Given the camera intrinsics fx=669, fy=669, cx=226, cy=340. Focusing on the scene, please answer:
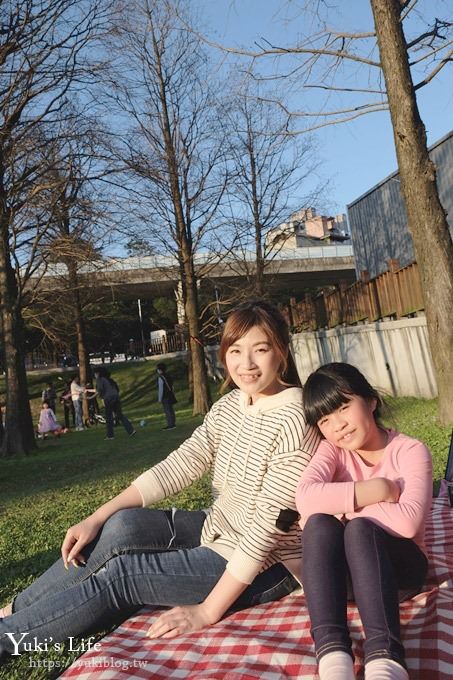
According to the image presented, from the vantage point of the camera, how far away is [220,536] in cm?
306

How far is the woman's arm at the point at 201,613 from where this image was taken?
2754 mm

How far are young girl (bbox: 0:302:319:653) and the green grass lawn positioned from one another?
247 mm

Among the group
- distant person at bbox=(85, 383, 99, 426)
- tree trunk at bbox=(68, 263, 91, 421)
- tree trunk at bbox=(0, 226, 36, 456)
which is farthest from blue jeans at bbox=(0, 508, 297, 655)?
tree trunk at bbox=(68, 263, 91, 421)

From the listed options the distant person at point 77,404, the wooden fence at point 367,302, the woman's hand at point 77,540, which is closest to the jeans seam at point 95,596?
the woman's hand at point 77,540

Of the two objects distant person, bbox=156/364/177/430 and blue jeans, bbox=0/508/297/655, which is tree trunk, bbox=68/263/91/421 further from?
blue jeans, bbox=0/508/297/655

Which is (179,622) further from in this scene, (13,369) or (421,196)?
(13,369)

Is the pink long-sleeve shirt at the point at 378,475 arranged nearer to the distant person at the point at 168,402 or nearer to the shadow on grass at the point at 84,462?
the shadow on grass at the point at 84,462

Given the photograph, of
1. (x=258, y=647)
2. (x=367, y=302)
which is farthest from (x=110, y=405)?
(x=258, y=647)

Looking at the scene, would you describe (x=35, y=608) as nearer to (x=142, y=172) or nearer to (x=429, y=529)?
(x=429, y=529)

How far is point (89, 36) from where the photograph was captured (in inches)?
491

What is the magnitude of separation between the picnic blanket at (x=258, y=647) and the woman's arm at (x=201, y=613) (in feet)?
0.11

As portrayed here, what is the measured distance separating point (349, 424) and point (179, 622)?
3.54ft

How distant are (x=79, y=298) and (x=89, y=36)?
44.0ft

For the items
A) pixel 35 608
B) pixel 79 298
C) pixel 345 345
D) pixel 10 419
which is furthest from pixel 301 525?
pixel 79 298
